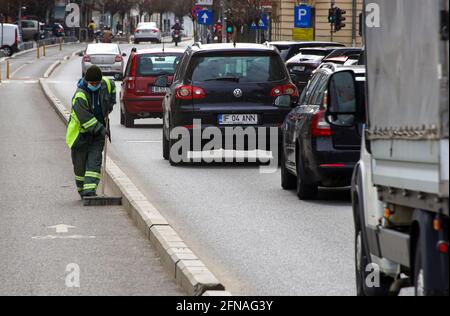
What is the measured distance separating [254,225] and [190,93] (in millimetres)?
7359

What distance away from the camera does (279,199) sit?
1697 centimetres

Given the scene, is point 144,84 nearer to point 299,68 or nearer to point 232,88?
point 299,68

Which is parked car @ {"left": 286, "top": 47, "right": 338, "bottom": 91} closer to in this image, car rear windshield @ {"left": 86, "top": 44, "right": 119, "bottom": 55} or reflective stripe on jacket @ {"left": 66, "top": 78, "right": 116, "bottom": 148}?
reflective stripe on jacket @ {"left": 66, "top": 78, "right": 116, "bottom": 148}

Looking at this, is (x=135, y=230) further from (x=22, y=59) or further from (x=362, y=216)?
(x=22, y=59)

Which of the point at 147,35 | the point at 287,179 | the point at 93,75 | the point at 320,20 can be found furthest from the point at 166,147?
the point at 147,35

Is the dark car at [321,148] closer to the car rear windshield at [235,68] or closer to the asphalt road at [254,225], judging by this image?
the asphalt road at [254,225]

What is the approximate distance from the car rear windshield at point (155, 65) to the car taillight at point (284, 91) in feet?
35.8

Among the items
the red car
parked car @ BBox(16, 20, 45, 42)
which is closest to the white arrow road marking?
the red car

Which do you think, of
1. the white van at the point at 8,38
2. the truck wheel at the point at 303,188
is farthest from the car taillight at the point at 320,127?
the white van at the point at 8,38

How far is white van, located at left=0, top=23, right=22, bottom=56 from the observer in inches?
3610

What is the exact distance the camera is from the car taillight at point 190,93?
21.4 m

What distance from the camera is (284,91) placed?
70.8ft

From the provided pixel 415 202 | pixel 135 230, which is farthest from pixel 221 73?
pixel 415 202

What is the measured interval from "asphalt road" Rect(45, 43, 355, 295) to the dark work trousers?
2.22 ft
